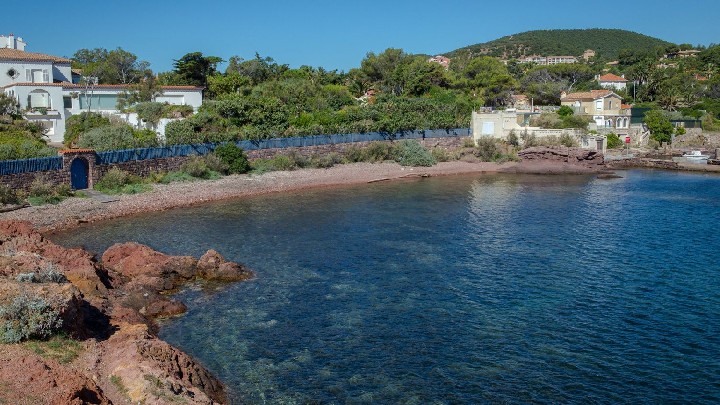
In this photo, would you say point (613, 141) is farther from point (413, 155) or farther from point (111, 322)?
point (111, 322)

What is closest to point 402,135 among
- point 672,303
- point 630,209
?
point 630,209

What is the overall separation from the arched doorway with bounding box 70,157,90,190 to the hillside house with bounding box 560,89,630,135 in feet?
187

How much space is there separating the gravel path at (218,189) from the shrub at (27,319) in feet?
65.2

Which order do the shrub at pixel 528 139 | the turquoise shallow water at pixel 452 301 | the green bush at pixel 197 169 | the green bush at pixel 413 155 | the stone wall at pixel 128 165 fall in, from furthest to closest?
the shrub at pixel 528 139, the green bush at pixel 413 155, the green bush at pixel 197 169, the stone wall at pixel 128 165, the turquoise shallow water at pixel 452 301

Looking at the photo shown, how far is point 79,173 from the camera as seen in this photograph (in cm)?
4069

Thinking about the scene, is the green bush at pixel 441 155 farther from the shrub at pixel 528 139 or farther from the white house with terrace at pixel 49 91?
the white house with terrace at pixel 49 91

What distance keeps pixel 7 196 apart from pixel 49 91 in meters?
22.8

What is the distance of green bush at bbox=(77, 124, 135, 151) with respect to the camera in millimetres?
45219

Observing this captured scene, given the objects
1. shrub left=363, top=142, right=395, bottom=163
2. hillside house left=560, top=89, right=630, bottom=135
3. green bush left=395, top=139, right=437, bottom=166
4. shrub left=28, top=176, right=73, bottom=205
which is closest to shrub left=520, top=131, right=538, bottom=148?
green bush left=395, top=139, right=437, bottom=166

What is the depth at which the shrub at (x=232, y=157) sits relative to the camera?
165ft

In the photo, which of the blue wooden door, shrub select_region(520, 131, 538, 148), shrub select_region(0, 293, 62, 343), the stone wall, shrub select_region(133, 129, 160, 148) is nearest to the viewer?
shrub select_region(0, 293, 62, 343)

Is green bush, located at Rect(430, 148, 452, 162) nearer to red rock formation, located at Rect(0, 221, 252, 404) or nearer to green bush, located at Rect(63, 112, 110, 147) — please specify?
green bush, located at Rect(63, 112, 110, 147)

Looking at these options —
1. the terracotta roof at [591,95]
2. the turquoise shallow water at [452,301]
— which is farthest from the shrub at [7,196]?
the terracotta roof at [591,95]

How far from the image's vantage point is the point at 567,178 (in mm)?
56156
